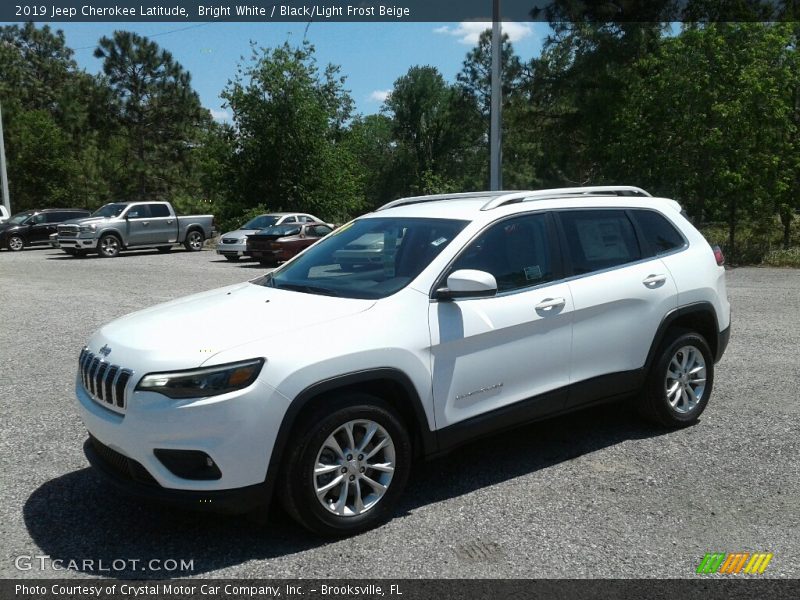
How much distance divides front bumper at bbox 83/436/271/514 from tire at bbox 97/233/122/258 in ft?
78.7

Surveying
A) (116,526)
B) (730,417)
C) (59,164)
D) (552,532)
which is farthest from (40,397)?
(59,164)

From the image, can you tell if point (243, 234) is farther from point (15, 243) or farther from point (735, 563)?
point (735, 563)

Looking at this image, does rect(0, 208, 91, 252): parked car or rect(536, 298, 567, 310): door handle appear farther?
rect(0, 208, 91, 252): parked car

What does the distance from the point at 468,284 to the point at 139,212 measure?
2510 centimetres

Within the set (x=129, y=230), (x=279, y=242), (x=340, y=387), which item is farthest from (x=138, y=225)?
(x=340, y=387)

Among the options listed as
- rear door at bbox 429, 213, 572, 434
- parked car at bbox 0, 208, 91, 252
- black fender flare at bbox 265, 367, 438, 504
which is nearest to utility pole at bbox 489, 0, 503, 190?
rear door at bbox 429, 213, 572, 434

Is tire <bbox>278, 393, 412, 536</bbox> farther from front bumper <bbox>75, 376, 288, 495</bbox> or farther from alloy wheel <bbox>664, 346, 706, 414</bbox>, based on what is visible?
alloy wheel <bbox>664, 346, 706, 414</bbox>

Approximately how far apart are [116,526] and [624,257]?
3729mm

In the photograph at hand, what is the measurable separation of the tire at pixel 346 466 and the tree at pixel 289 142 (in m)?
32.6

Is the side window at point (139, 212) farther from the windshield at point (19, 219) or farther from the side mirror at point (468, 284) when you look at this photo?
the side mirror at point (468, 284)

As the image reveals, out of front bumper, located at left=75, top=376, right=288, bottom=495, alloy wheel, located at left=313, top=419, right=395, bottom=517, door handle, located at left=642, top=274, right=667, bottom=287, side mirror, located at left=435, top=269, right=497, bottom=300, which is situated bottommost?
alloy wheel, located at left=313, top=419, right=395, bottom=517

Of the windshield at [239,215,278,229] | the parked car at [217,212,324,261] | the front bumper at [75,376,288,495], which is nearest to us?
the front bumper at [75,376,288,495]

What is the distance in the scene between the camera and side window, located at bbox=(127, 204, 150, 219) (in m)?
26.5

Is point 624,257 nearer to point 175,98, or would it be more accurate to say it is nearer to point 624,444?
point 624,444
